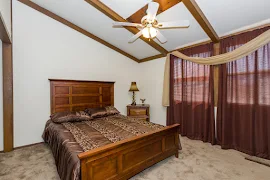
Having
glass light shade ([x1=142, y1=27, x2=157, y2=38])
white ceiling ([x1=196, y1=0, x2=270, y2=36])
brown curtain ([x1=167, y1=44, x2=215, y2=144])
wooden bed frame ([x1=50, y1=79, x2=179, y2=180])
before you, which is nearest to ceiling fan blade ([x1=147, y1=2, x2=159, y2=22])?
glass light shade ([x1=142, y1=27, x2=157, y2=38])

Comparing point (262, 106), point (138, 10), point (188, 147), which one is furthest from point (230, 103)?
point (138, 10)

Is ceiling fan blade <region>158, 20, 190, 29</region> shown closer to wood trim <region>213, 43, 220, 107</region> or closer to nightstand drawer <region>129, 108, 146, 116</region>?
wood trim <region>213, 43, 220, 107</region>

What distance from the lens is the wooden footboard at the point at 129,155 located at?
4.91 feet

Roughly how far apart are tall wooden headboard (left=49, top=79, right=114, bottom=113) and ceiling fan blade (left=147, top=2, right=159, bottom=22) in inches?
98.3

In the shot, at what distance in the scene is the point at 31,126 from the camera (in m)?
3.04

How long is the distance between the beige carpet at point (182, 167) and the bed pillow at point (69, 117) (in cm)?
65

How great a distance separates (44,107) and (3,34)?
1.60 metres

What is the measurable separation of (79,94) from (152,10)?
8.89 feet

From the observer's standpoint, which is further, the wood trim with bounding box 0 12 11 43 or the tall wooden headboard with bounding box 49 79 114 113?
the tall wooden headboard with bounding box 49 79 114 113

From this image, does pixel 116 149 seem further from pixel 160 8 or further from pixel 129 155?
pixel 160 8

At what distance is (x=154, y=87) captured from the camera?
463 centimetres

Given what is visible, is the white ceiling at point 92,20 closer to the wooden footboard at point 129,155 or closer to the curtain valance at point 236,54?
the curtain valance at point 236,54

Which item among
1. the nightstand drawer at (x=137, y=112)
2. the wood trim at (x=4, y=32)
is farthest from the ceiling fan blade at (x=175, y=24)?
the nightstand drawer at (x=137, y=112)

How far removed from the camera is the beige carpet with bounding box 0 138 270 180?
2.00m
